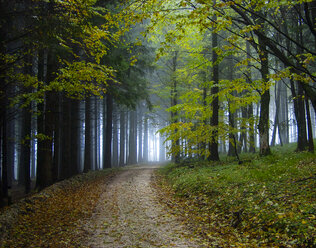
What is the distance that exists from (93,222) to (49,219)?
1.50 meters

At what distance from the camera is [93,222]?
6.67m

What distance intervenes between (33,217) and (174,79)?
14927 mm

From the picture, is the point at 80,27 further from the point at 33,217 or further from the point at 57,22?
the point at 33,217

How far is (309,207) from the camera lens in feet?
16.8

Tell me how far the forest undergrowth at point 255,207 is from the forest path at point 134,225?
0.50 metres

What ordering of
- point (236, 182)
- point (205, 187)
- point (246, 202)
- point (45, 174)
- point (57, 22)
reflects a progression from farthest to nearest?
point (45, 174) < point (205, 187) < point (236, 182) < point (57, 22) < point (246, 202)

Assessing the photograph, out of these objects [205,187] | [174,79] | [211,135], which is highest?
[174,79]

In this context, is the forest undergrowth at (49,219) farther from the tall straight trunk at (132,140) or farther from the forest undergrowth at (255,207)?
the tall straight trunk at (132,140)

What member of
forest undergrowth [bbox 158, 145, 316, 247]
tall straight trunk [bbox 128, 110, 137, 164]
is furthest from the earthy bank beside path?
tall straight trunk [bbox 128, 110, 137, 164]

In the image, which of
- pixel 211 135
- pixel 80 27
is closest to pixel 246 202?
pixel 211 135

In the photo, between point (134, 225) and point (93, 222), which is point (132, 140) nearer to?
point (93, 222)

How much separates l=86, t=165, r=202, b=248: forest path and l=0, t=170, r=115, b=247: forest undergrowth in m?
0.36

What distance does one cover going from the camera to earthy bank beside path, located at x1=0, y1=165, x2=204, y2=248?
5344mm

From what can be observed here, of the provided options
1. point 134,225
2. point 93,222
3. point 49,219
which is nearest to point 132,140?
point 49,219
